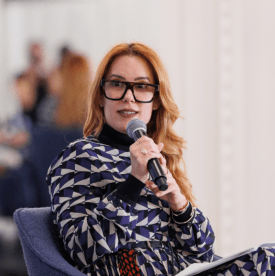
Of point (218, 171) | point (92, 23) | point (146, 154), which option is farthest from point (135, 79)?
point (92, 23)

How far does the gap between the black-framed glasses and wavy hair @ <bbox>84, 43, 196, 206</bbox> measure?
1.9 inches

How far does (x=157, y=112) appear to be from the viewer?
1509mm

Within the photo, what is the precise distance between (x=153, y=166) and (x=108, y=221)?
212 millimetres

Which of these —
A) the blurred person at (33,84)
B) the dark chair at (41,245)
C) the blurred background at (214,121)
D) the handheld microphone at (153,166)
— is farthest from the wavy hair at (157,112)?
the blurred person at (33,84)

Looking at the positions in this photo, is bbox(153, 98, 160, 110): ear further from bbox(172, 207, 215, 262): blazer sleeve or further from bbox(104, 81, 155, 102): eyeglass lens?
bbox(172, 207, 215, 262): blazer sleeve

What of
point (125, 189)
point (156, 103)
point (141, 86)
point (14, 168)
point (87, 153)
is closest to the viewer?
point (125, 189)

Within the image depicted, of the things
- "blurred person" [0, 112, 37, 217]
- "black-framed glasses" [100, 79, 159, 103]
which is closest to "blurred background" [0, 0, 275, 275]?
"blurred person" [0, 112, 37, 217]

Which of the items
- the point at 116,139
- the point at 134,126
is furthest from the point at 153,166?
the point at 116,139

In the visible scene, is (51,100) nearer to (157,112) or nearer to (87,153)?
(157,112)

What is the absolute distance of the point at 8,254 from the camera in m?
3.12

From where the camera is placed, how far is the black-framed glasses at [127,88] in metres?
1.34

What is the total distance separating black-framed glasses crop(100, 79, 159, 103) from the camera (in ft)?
4.39

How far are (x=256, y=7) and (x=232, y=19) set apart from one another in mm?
194

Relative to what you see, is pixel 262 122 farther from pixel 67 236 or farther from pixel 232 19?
pixel 67 236
